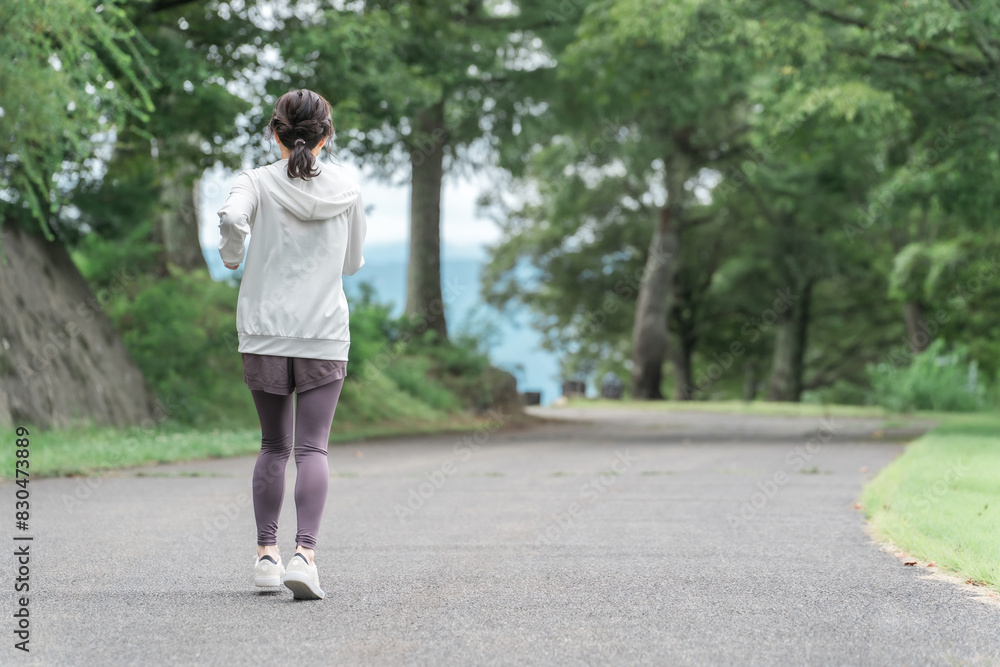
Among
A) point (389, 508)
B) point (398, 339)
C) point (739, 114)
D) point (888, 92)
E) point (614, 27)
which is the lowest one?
point (389, 508)

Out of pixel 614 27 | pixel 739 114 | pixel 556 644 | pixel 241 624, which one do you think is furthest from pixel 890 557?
pixel 739 114

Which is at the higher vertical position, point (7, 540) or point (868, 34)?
point (868, 34)

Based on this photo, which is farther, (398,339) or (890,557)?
(398,339)

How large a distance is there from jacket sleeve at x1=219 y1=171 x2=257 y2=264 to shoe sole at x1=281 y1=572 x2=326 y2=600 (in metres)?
1.25

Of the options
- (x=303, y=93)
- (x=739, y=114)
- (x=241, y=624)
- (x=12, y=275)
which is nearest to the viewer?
(x=241, y=624)

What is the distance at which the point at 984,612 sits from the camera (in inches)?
158

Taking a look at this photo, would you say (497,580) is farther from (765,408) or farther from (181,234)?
(765,408)

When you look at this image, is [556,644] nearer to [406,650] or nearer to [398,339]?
[406,650]

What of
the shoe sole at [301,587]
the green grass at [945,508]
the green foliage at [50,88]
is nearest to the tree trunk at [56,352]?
the green foliage at [50,88]

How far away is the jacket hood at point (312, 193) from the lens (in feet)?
14.4

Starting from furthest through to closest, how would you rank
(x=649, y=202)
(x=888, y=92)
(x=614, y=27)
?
1. (x=649, y=202)
2. (x=614, y=27)
3. (x=888, y=92)

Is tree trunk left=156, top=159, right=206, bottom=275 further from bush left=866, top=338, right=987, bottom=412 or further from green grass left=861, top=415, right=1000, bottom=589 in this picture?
bush left=866, top=338, right=987, bottom=412

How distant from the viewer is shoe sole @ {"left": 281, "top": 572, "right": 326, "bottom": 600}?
13.6 feet

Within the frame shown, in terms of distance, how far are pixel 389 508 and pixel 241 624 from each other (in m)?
3.59
